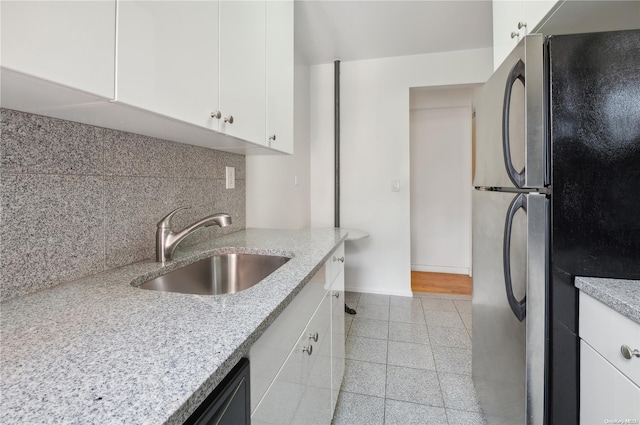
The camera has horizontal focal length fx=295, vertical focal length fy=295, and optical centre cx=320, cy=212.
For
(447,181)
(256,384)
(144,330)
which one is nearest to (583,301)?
(256,384)

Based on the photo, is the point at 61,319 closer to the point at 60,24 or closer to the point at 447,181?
the point at 60,24

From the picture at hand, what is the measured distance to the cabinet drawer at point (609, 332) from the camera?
679 millimetres

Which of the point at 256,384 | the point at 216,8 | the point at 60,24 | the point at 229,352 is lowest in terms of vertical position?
the point at 256,384

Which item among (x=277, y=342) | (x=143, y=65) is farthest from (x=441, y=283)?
(x=143, y=65)

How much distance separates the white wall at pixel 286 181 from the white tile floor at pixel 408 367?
1.05 metres

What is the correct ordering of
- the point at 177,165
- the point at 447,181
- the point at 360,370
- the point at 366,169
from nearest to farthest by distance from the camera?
the point at 177,165
the point at 360,370
the point at 366,169
the point at 447,181

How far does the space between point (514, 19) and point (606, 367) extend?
1472 millimetres

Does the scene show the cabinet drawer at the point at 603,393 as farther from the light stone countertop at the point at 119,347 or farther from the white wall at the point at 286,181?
the white wall at the point at 286,181

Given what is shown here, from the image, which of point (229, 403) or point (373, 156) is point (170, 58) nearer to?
point (229, 403)

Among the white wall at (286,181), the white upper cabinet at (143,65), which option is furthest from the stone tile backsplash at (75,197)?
the white wall at (286,181)

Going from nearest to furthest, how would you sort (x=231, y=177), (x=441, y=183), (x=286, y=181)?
(x=231, y=177)
(x=286, y=181)
(x=441, y=183)

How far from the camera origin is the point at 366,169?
3156 millimetres

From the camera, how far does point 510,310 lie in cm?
109

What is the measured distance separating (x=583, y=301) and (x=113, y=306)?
1.25 m
